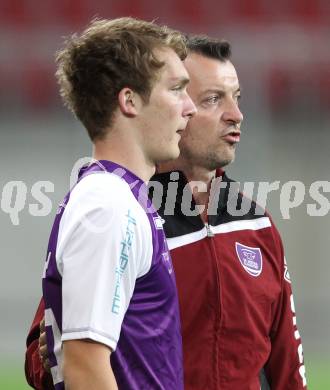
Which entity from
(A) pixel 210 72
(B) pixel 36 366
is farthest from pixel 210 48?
(B) pixel 36 366

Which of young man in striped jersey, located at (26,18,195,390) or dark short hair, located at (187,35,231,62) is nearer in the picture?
young man in striped jersey, located at (26,18,195,390)

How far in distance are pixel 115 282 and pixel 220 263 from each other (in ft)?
2.09

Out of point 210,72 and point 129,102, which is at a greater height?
point 210,72

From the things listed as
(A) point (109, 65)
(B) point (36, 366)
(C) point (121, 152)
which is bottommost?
(B) point (36, 366)

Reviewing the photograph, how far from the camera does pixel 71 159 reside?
567 cm

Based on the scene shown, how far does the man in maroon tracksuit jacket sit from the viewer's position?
2023 millimetres

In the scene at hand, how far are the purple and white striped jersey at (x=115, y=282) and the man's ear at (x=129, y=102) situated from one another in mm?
107

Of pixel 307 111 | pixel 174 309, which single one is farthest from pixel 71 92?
pixel 307 111

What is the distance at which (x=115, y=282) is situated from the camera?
148 cm

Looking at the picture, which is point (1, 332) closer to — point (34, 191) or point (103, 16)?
point (34, 191)

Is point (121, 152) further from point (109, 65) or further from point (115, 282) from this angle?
point (115, 282)

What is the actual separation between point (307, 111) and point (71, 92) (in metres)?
4.37

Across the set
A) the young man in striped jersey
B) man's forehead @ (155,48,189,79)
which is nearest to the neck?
the young man in striped jersey

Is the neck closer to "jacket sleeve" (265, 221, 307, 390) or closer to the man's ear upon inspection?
the man's ear
